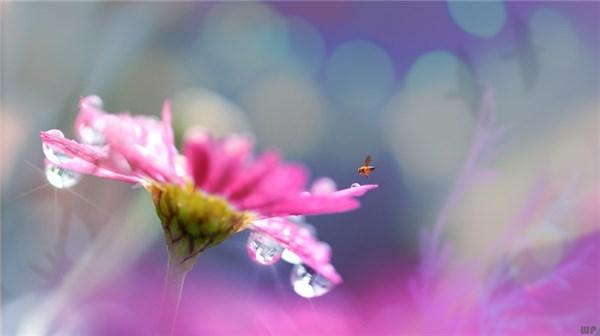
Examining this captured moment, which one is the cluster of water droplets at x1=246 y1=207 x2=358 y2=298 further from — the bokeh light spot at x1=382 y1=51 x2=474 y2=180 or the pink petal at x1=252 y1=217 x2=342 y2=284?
the bokeh light spot at x1=382 y1=51 x2=474 y2=180

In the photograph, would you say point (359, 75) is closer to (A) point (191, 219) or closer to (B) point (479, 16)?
(B) point (479, 16)

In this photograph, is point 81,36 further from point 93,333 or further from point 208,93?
point 93,333

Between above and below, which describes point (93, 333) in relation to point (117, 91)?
below

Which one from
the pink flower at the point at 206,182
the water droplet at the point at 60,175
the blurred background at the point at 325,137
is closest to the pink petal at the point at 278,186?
the pink flower at the point at 206,182

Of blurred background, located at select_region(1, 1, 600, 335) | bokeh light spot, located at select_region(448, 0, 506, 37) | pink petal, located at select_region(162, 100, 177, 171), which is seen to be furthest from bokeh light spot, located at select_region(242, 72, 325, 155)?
pink petal, located at select_region(162, 100, 177, 171)

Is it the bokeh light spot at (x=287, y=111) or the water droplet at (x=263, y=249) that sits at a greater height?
the bokeh light spot at (x=287, y=111)

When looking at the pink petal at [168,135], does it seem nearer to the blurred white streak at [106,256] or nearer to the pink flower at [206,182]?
the pink flower at [206,182]

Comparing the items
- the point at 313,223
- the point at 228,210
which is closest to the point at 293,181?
the point at 228,210

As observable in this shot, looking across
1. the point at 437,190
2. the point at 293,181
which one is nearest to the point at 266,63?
the point at 437,190

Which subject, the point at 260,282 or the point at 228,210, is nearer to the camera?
the point at 228,210
